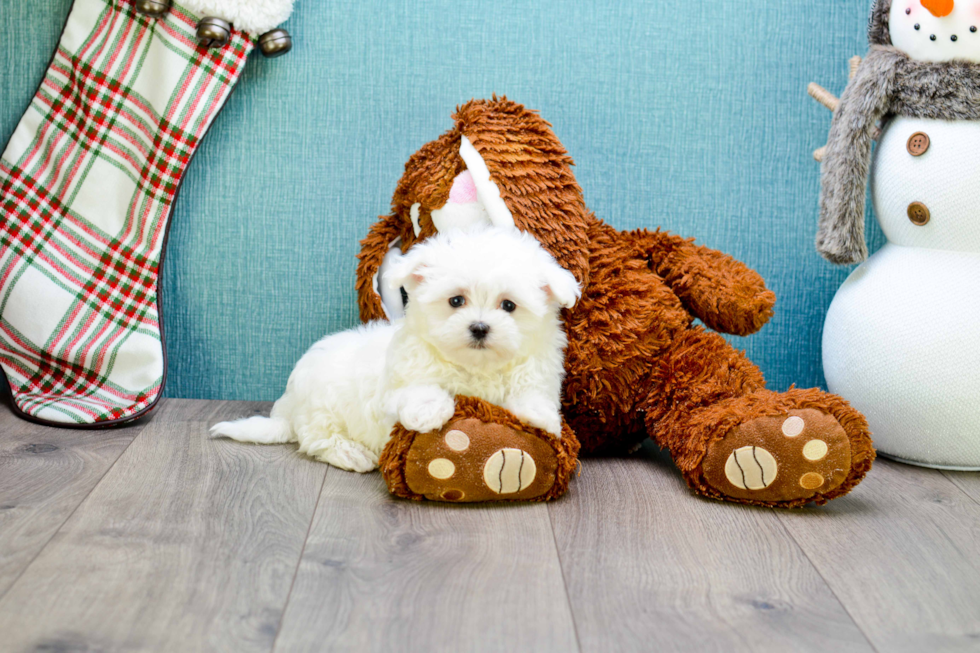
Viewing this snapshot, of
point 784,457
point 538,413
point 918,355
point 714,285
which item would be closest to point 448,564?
point 538,413

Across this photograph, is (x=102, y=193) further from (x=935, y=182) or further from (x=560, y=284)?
(x=935, y=182)

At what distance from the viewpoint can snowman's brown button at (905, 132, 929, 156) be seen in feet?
4.22

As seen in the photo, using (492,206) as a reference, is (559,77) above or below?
above

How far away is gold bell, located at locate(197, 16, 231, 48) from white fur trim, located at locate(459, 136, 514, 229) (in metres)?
0.51

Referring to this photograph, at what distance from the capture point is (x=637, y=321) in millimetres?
1258

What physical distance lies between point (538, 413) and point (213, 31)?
82 cm

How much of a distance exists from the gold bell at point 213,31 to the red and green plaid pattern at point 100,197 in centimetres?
2

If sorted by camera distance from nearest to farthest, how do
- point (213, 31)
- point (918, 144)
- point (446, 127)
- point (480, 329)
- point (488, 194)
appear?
point (480, 329), point (488, 194), point (918, 144), point (213, 31), point (446, 127)

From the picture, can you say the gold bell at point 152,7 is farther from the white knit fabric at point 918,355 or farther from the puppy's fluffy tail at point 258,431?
the white knit fabric at point 918,355

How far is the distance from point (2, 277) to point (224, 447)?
500mm

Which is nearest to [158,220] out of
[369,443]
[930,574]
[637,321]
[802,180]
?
[369,443]

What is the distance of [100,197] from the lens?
148 centimetres

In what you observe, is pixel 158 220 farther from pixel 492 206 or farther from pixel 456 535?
pixel 456 535

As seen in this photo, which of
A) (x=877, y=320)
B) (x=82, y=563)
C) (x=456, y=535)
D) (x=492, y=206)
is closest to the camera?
(x=82, y=563)
